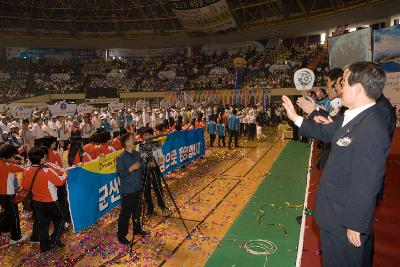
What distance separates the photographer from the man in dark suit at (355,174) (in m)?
2.26

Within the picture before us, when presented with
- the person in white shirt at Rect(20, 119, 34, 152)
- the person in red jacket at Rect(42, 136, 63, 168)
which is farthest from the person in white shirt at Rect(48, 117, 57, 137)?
the person in red jacket at Rect(42, 136, 63, 168)

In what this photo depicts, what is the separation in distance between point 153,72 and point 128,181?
34411mm

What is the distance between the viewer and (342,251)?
258 cm

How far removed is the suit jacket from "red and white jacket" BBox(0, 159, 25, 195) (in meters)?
5.17

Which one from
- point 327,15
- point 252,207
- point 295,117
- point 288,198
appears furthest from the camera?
point 327,15

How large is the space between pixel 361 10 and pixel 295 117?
2485 centimetres

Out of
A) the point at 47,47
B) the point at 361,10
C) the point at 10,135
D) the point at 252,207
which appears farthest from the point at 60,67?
the point at 252,207

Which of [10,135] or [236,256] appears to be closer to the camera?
[236,256]

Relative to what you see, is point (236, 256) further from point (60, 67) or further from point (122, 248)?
point (60, 67)

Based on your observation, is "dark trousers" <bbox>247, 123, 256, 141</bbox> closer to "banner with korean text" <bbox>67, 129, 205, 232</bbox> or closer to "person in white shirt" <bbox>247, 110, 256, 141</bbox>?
"person in white shirt" <bbox>247, 110, 256, 141</bbox>

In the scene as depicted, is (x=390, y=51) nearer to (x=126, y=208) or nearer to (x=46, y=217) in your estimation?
(x=126, y=208)

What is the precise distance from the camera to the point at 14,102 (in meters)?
31.7

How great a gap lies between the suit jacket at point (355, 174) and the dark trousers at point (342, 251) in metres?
0.09

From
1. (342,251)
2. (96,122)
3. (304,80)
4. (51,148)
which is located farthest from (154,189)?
(96,122)
